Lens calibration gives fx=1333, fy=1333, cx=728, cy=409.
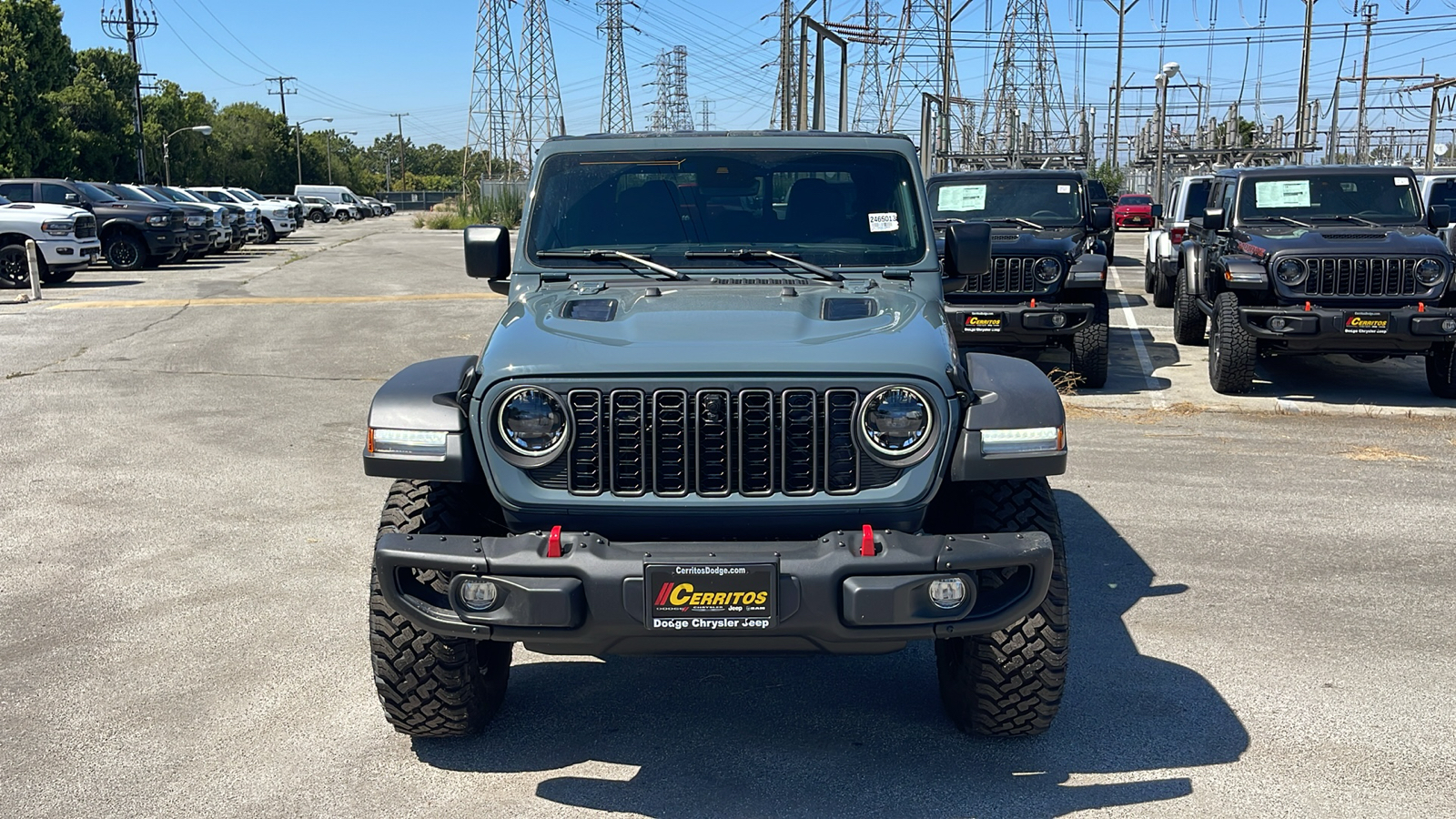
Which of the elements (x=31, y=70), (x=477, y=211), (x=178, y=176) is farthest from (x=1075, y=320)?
(x=178, y=176)

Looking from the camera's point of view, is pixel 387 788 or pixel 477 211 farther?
pixel 477 211

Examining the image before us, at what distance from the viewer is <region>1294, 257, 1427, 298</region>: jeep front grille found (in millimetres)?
10367

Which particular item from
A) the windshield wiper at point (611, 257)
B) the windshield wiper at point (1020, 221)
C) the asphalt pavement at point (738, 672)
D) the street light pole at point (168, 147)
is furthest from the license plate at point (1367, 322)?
the street light pole at point (168, 147)

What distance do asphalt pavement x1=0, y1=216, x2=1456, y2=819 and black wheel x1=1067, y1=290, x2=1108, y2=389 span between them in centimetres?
180

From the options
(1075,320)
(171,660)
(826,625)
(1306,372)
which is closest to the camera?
(826,625)

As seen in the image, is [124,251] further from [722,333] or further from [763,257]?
[722,333]

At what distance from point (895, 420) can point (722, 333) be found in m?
0.58

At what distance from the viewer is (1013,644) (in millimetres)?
3988

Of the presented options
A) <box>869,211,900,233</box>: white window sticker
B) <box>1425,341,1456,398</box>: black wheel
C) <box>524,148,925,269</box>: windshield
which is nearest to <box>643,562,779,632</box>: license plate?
<box>524,148,925,269</box>: windshield

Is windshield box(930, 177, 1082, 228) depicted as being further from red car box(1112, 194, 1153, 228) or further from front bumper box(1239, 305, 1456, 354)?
red car box(1112, 194, 1153, 228)

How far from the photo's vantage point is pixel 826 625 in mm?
3514

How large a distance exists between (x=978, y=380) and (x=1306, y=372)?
963cm

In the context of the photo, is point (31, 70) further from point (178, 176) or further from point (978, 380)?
point (978, 380)

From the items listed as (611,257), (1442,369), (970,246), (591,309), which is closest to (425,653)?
(591,309)
